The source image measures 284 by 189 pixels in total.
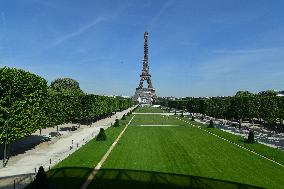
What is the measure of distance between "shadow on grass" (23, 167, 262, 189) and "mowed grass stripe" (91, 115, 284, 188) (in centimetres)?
155

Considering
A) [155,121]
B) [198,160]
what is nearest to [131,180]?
[198,160]

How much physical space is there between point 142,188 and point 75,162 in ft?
38.1

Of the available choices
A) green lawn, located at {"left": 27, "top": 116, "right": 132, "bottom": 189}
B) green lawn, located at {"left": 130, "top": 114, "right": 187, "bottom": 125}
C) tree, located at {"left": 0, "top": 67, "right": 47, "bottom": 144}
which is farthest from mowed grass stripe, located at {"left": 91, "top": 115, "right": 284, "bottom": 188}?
green lawn, located at {"left": 130, "top": 114, "right": 187, "bottom": 125}

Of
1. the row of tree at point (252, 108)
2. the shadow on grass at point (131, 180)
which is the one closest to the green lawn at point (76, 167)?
the shadow on grass at point (131, 180)

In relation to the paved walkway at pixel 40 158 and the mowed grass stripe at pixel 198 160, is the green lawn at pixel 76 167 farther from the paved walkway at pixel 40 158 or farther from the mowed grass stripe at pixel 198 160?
the mowed grass stripe at pixel 198 160

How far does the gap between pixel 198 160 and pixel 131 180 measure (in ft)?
37.7

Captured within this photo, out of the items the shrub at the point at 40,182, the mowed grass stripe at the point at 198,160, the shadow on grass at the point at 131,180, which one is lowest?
the shadow on grass at the point at 131,180

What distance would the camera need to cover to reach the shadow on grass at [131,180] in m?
27.4

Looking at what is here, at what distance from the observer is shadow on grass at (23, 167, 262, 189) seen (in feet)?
89.9

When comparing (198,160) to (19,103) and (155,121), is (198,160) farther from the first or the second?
(155,121)

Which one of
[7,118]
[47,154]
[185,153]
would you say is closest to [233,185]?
[185,153]

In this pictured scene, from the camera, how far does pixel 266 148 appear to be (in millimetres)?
47594

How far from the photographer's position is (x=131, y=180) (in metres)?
29.1

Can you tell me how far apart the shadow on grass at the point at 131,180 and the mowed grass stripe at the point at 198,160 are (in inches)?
61.1
